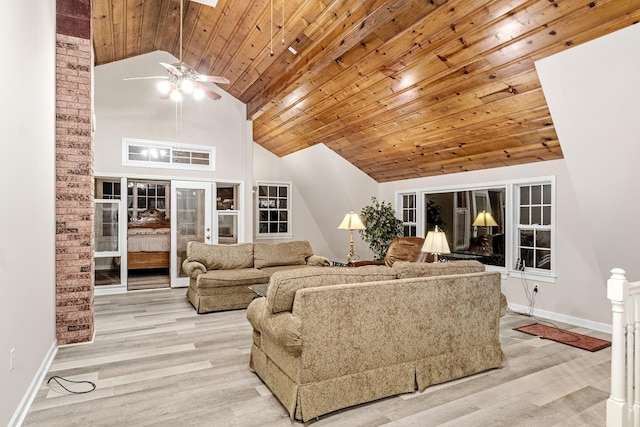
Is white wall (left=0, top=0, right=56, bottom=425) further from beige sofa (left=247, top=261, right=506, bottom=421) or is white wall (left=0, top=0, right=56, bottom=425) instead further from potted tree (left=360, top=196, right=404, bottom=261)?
potted tree (left=360, top=196, right=404, bottom=261)

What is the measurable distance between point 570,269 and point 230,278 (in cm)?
450

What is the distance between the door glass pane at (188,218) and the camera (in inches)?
276

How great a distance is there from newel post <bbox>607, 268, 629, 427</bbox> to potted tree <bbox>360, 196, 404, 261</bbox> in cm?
460

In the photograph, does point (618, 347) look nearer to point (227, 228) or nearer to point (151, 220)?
point (227, 228)

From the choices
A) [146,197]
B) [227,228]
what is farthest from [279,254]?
[146,197]

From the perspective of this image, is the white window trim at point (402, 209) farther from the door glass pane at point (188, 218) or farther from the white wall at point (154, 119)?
the door glass pane at point (188, 218)

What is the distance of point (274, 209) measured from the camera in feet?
29.0

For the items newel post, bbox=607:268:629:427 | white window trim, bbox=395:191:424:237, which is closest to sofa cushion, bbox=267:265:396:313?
newel post, bbox=607:268:629:427

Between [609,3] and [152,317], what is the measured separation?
5729 mm

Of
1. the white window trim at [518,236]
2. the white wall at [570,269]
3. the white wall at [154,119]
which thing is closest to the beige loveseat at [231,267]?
the white wall at [154,119]

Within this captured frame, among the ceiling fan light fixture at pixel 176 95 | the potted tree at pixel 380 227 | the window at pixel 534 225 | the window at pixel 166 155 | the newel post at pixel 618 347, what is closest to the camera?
the newel post at pixel 618 347

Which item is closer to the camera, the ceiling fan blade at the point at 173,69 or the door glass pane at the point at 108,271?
the ceiling fan blade at the point at 173,69

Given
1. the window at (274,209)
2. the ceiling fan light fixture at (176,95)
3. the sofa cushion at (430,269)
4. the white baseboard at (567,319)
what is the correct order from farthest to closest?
the window at (274,209) < the ceiling fan light fixture at (176,95) < the white baseboard at (567,319) < the sofa cushion at (430,269)

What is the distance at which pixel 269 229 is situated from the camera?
8758 millimetres
